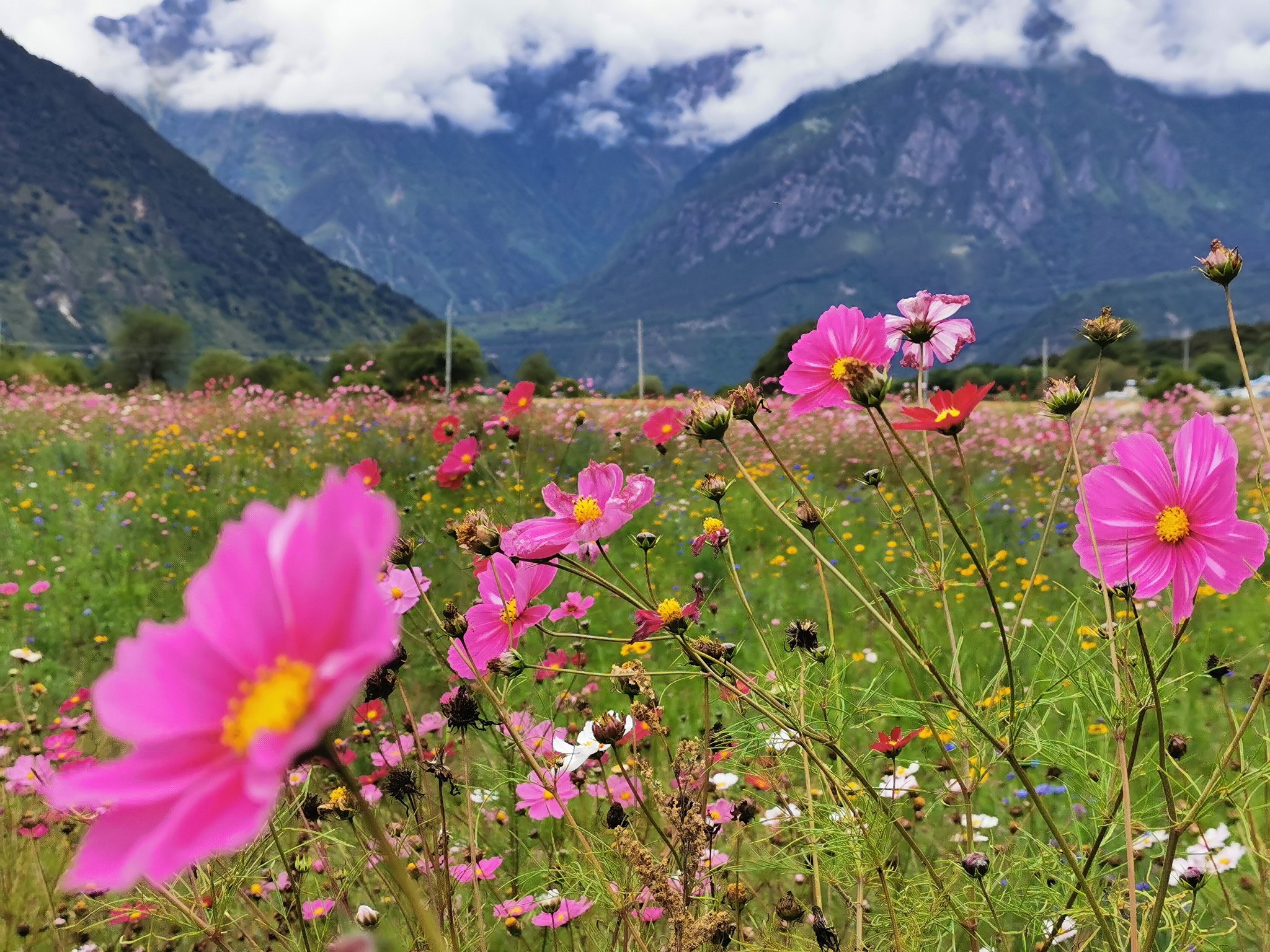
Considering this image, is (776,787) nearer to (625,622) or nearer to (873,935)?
(873,935)

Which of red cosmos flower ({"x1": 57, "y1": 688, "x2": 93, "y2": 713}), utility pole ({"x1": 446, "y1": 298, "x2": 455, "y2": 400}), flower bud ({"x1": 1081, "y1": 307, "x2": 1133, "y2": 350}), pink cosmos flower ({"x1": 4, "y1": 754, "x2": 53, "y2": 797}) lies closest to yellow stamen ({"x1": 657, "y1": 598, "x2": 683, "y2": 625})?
flower bud ({"x1": 1081, "y1": 307, "x2": 1133, "y2": 350})

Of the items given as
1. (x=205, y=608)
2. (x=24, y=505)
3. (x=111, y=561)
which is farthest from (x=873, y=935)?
(x=24, y=505)

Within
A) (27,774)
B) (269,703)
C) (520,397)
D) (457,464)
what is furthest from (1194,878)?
(27,774)

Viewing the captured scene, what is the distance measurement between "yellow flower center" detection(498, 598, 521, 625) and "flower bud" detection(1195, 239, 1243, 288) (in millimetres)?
764

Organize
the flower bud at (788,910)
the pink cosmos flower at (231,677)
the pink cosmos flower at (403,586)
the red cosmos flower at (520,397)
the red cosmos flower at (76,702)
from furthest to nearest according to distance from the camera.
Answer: the red cosmos flower at (520,397) < the red cosmos flower at (76,702) < the pink cosmos flower at (403,586) < the flower bud at (788,910) < the pink cosmos flower at (231,677)

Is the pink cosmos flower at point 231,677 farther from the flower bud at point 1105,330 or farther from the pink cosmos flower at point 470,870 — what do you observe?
the pink cosmos flower at point 470,870

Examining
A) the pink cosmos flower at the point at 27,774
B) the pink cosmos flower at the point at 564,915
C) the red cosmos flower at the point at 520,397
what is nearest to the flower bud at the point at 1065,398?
the pink cosmos flower at the point at 564,915

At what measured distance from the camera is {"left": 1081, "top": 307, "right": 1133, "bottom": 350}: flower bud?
2.78 feet

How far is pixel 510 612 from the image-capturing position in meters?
0.89

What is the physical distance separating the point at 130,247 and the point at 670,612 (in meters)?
104

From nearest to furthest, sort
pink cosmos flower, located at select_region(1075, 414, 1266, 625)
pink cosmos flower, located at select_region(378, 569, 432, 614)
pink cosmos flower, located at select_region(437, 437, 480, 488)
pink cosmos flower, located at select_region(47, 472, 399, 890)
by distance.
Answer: pink cosmos flower, located at select_region(47, 472, 399, 890) < pink cosmos flower, located at select_region(1075, 414, 1266, 625) < pink cosmos flower, located at select_region(378, 569, 432, 614) < pink cosmos flower, located at select_region(437, 437, 480, 488)

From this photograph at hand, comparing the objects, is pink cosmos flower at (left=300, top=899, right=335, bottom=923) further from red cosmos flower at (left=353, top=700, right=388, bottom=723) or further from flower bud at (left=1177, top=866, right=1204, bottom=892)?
flower bud at (left=1177, top=866, right=1204, bottom=892)

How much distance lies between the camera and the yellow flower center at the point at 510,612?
88cm

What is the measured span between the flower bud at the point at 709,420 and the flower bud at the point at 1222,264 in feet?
1.64
